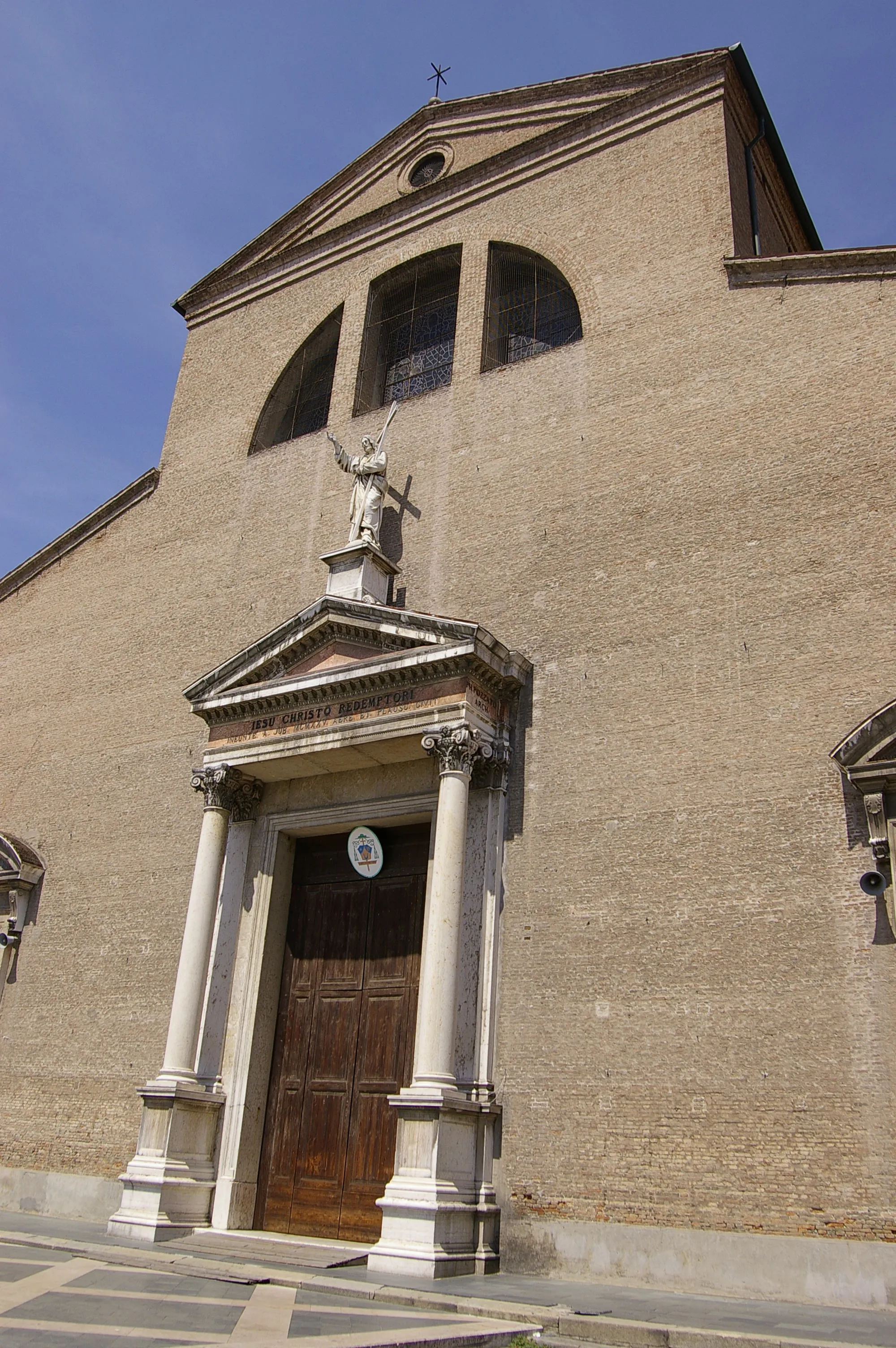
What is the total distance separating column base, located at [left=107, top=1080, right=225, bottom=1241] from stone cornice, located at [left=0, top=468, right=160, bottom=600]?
9490 millimetres

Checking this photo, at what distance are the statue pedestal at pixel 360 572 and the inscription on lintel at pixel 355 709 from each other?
154cm

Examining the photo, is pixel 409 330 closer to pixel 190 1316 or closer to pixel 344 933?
pixel 344 933

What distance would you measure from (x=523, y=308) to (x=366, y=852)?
26.3 ft

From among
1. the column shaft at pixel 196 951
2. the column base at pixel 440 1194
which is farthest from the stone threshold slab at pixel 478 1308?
the column shaft at pixel 196 951

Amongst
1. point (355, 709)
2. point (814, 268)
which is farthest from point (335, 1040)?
point (814, 268)

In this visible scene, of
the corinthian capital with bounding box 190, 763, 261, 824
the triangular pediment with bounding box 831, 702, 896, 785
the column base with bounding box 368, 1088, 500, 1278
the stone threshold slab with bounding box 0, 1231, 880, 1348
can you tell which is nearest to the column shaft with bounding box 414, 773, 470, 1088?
the column base with bounding box 368, 1088, 500, 1278

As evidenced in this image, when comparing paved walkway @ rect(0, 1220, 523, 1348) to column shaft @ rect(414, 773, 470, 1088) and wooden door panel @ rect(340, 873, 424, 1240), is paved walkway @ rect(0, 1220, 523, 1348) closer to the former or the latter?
column shaft @ rect(414, 773, 470, 1088)

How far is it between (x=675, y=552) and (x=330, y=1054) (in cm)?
656

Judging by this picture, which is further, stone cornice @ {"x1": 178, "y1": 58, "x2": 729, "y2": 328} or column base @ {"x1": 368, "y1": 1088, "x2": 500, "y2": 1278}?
stone cornice @ {"x1": 178, "y1": 58, "x2": 729, "y2": 328}

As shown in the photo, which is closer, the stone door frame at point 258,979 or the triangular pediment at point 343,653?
the triangular pediment at point 343,653

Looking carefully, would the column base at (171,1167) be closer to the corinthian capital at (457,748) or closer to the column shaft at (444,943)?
the column shaft at (444,943)

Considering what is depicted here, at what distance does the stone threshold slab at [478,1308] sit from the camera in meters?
6.35

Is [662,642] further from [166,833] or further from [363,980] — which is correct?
[166,833]

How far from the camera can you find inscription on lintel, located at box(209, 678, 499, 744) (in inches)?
451
